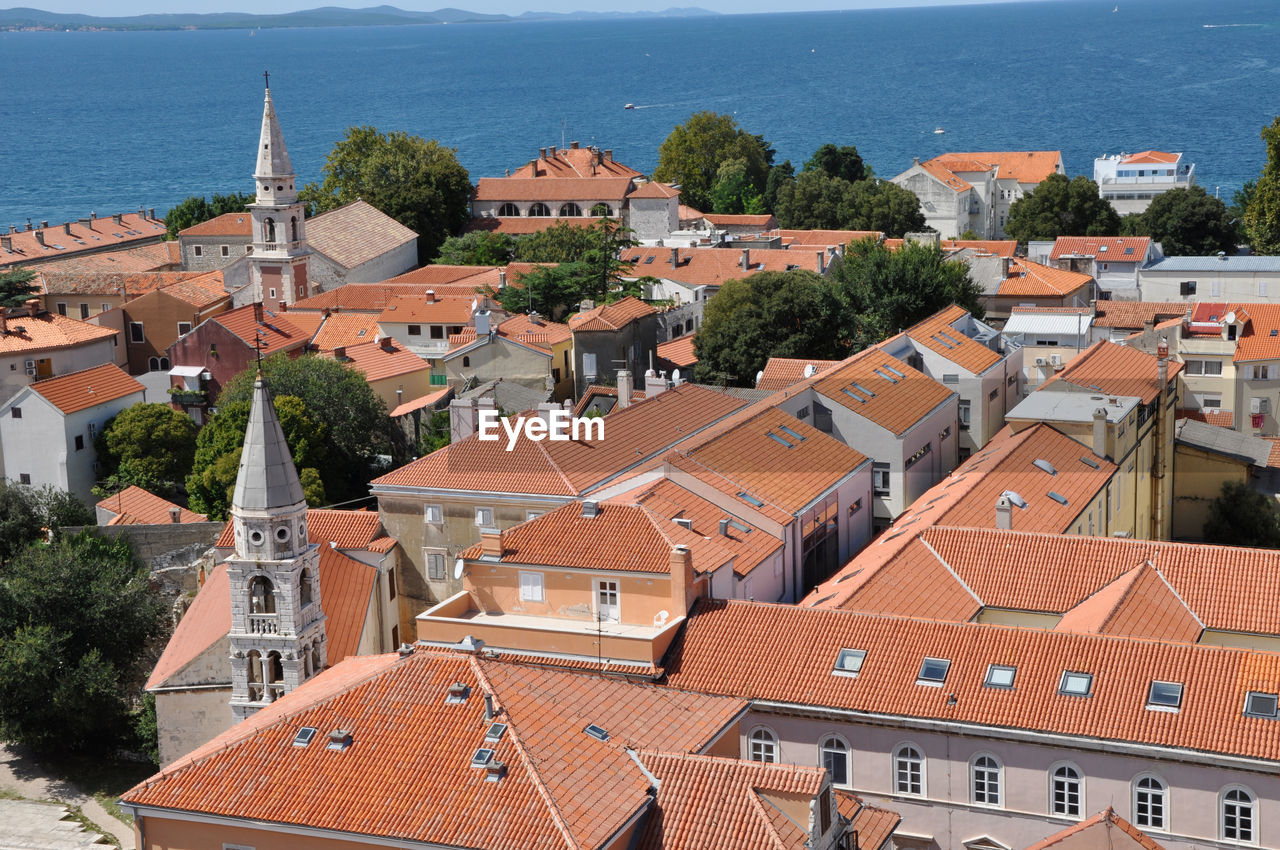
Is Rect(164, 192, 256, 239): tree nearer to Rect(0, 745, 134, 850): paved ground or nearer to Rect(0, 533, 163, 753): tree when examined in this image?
Rect(0, 533, 163, 753): tree

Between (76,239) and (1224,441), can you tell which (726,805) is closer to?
(1224,441)

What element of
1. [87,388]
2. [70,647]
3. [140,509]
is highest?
[87,388]

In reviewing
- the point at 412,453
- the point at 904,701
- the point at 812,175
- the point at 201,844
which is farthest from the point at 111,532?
the point at 812,175

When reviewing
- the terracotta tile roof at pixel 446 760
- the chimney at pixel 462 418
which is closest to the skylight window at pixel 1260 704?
the terracotta tile roof at pixel 446 760

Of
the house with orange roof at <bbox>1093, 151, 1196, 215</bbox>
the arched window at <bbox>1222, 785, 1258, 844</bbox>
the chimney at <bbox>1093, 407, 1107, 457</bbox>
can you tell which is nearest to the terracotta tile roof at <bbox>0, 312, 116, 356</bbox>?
the chimney at <bbox>1093, 407, 1107, 457</bbox>

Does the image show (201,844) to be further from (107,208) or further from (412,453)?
(107,208)

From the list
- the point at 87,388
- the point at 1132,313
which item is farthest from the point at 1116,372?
the point at 87,388
